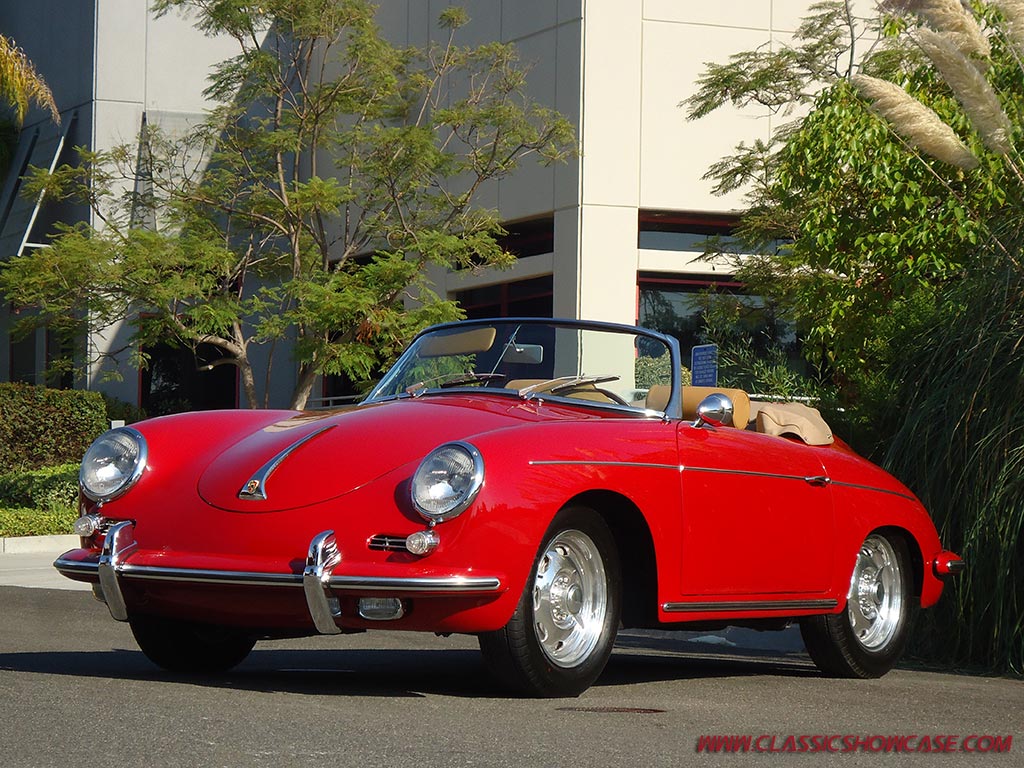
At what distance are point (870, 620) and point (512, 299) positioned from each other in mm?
16473

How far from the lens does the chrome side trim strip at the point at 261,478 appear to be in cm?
550

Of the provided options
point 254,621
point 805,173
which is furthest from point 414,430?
point 805,173

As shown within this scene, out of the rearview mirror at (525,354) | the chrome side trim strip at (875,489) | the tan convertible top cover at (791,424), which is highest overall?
the rearview mirror at (525,354)

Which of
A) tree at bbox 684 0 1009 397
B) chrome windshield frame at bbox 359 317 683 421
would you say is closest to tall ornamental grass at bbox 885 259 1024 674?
tree at bbox 684 0 1009 397

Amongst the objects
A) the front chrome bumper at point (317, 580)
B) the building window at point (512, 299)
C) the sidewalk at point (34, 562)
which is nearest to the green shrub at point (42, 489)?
the sidewalk at point (34, 562)

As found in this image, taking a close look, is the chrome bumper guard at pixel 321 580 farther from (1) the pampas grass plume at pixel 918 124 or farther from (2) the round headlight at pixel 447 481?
(1) the pampas grass plume at pixel 918 124

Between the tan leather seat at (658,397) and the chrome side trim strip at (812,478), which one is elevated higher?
the tan leather seat at (658,397)

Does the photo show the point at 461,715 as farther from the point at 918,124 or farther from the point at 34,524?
the point at 34,524

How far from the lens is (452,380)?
6.65 meters

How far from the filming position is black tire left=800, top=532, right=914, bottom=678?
6.93 m

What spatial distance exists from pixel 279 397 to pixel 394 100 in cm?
1008

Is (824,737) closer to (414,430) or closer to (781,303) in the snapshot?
(414,430)

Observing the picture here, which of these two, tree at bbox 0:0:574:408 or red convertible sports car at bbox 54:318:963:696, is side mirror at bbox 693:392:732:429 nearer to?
red convertible sports car at bbox 54:318:963:696

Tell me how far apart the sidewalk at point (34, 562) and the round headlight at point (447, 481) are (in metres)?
7.57
